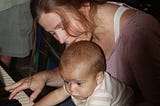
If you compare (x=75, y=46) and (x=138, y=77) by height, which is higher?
(x=75, y=46)

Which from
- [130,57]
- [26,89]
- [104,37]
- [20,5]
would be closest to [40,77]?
[26,89]

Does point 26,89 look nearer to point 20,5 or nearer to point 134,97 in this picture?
point 134,97

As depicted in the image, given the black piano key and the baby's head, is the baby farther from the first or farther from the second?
the black piano key

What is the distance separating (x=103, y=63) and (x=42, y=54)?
1.77 m

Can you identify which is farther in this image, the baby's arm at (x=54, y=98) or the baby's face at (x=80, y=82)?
the baby's arm at (x=54, y=98)

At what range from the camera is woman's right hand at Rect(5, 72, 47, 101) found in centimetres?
137

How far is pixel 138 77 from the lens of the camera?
124 cm

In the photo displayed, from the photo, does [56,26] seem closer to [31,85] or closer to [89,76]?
[89,76]

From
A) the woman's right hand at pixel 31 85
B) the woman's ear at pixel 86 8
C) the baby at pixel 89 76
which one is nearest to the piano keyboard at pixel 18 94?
the woman's right hand at pixel 31 85

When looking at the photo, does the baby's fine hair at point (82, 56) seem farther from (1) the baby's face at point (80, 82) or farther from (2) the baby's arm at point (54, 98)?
(2) the baby's arm at point (54, 98)

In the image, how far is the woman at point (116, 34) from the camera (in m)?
1.22

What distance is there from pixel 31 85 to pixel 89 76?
1.04 feet

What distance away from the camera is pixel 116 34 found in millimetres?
1340

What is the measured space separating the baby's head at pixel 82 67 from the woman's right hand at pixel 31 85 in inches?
7.8
